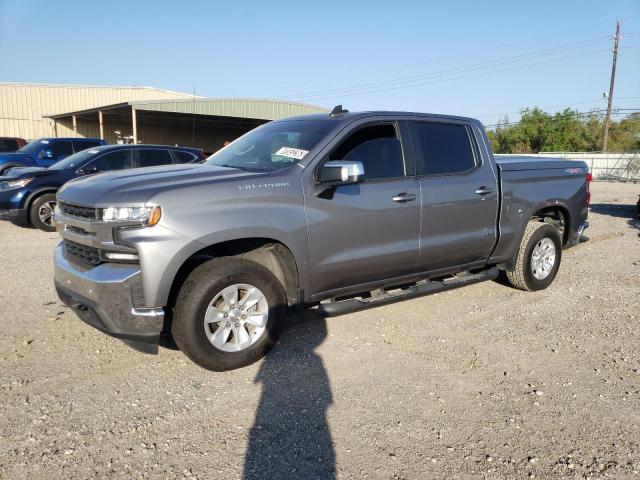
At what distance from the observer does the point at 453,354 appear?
4.20 metres

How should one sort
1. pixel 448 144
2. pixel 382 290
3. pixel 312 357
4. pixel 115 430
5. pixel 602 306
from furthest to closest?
1. pixel 602 306
2. pixel 448 144
3. pixel 382 290
4. pixel 312 357
5. pixel 115 430

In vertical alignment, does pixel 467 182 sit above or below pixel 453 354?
above

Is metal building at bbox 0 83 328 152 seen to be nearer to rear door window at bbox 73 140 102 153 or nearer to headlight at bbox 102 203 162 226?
rear door window at bbox 73 140 102 153

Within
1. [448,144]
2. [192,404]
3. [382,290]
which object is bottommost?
[192,404]

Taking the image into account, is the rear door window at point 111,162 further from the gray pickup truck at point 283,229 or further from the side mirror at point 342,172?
the side mirror at point 342,172

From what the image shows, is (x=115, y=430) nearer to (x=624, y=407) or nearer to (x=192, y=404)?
(x=192, y=404)

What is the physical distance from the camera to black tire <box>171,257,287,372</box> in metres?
3.50

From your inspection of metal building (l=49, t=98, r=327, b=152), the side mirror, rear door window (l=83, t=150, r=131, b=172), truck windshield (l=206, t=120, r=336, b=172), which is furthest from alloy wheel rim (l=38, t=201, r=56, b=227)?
metal building (l=49, t=98, r=327, b=152)

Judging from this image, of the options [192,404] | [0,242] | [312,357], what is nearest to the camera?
[192,404]

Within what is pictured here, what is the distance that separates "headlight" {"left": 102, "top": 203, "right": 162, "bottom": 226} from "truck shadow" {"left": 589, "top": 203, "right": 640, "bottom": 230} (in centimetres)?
1077

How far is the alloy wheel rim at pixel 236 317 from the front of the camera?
3.63 meters

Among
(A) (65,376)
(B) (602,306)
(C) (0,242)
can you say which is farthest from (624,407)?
(C) (0,242)

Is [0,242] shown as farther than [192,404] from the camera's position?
Yes

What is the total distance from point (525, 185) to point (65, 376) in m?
4.80
